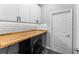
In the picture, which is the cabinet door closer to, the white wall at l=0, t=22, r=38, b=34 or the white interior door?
the white wall at l=0, t=22, r=38, b=34

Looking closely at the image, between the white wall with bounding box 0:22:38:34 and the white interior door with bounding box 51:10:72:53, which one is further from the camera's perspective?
the white interior door with bounding box 51:10:72:53

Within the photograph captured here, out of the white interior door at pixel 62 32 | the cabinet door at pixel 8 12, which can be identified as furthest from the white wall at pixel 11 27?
the white interior door at pixel 62 32

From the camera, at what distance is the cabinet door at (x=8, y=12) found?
215 centimetres

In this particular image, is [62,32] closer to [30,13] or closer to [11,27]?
[30,13]

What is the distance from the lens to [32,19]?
3.66 meters

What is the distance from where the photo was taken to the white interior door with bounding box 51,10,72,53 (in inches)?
119

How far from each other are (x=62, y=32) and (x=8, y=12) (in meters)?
2.16

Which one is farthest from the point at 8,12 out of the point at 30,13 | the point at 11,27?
the point at 30,13

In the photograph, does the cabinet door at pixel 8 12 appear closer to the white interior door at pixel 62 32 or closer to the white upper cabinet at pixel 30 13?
the white upper cabinet at pixel 30 13

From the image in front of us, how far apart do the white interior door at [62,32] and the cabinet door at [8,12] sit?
1.77 m

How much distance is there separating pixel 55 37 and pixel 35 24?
1081 mm

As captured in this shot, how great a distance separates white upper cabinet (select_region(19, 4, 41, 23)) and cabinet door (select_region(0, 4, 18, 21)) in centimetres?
34

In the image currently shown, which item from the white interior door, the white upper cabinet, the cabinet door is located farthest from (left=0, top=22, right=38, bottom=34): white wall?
the white interior door
